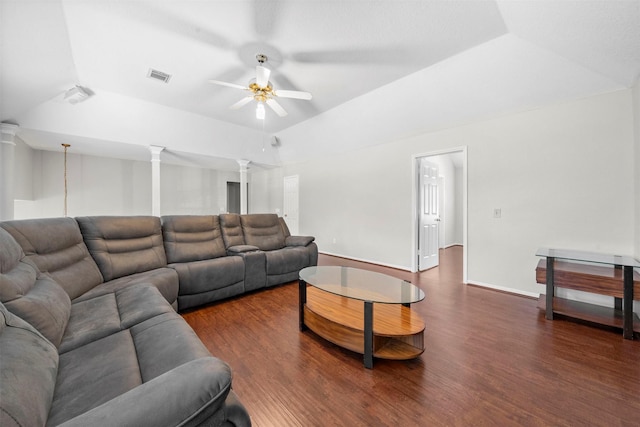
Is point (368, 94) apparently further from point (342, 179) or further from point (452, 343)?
point (452, 343)

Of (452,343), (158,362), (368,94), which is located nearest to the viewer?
(158,362)

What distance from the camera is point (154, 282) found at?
2244 mm

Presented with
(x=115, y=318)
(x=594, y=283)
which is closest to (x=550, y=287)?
(x=594, y=283)

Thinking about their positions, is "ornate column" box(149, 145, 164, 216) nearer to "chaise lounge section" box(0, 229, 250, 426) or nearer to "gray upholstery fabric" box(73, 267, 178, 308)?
"gray upholstery fabric" box(73, 267, 178, 308)

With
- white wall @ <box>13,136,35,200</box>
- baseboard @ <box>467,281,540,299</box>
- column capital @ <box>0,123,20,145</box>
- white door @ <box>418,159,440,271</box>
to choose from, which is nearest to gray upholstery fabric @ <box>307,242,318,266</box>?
white door @ <box>418,159,440,271</box>

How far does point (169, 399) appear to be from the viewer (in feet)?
2.29

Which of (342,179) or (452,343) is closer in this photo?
(452,343)

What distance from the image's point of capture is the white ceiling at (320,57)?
2117mm

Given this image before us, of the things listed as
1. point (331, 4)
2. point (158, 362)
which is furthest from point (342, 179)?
point (158, 362)

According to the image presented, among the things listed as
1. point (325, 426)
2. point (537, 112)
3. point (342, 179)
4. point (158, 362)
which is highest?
point (537, 112)

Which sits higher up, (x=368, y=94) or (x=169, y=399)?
(x=368, y=94)

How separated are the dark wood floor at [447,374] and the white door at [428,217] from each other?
1.83m

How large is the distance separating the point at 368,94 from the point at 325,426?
3892 millimetres

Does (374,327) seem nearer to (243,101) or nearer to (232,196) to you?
(243,101)
